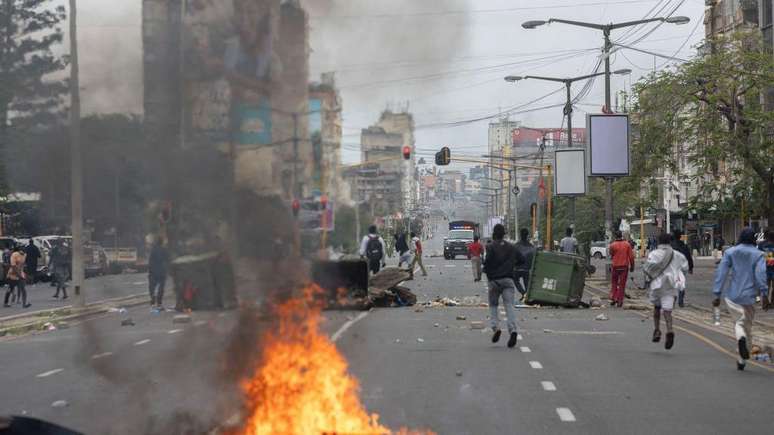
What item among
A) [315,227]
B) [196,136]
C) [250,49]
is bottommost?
[315,227]

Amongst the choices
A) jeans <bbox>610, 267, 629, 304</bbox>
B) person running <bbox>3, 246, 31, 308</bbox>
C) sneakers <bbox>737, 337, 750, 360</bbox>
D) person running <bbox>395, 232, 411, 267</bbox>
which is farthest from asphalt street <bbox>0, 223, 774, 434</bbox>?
person running <bbox>3, 246, 31, 308</bbox>

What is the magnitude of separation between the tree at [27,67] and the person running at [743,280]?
353 inches

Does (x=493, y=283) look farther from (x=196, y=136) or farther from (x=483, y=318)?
(x=196, y=136)

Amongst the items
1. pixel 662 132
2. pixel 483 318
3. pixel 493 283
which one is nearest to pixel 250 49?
pixel 493 283

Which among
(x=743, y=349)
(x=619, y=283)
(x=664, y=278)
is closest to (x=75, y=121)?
(x=743, y=349)

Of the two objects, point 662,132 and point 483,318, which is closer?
point 483,318

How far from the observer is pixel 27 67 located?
1395cm

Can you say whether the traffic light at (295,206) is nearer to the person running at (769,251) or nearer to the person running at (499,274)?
the person running at (499,274)

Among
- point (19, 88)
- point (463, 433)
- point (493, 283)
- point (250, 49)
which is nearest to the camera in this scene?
point (250, 49)

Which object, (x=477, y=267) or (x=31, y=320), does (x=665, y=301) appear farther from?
Answer: (x=477, y=267)

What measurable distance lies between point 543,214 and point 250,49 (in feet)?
166

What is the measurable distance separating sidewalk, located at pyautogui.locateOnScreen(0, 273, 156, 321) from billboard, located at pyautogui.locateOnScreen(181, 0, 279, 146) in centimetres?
325

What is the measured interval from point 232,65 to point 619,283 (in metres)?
18.6

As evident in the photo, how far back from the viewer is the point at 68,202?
1171cm
